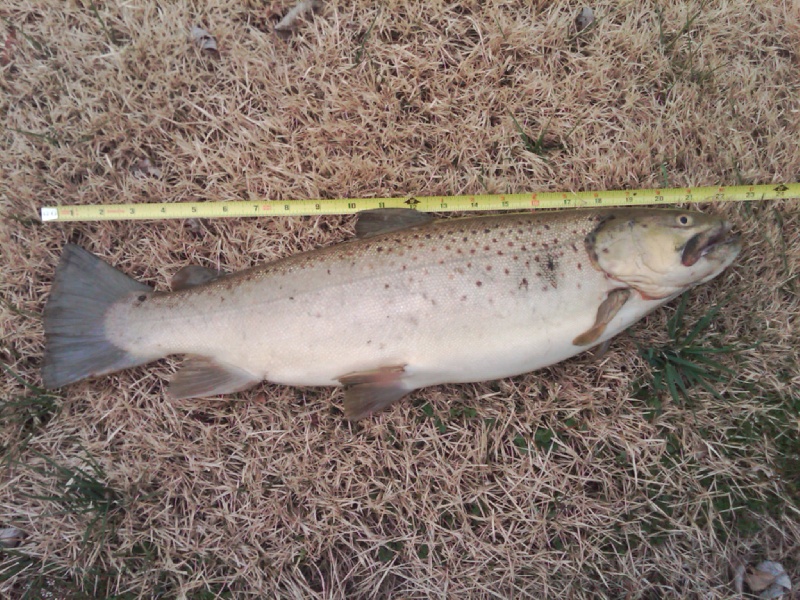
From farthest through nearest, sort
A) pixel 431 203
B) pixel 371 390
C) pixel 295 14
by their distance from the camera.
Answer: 1. pixel 295 14
2. pixel 431 203
3. pixel 371 390

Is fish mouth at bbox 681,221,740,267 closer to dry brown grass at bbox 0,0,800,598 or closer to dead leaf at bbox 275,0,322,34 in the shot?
dry brown grass at bbox 0,0,800,598

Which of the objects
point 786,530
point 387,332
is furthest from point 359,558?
point 786,530

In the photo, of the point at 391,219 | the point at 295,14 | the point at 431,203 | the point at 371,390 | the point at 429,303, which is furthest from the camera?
the point at 295,14

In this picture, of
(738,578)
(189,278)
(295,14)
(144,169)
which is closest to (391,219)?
(189,278)

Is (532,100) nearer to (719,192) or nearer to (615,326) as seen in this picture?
(719,192)

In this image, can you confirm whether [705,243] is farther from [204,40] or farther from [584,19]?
[204,40]

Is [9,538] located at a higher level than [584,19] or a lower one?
lower
